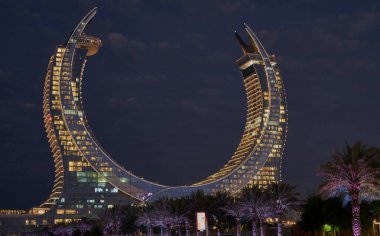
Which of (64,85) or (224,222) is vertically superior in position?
(64,85)

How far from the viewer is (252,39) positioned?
13788 cm

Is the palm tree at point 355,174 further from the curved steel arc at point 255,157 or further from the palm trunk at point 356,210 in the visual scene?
the curved steel arc at point 255,157

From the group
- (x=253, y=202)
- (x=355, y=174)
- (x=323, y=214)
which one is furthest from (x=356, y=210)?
(x=323, y=214)

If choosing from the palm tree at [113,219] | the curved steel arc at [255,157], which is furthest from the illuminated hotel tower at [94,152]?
the palm tree at [113,219]

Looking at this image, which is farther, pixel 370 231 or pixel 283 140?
pixel 283 140

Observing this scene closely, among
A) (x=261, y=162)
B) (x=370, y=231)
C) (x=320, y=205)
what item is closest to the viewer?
(x=370, y=231)

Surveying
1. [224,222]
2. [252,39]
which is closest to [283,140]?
[252,39]

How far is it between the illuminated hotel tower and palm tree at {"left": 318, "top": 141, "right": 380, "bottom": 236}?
77.7 meters

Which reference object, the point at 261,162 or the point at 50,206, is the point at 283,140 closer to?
the point at 261,162

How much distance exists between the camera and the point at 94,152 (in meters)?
127

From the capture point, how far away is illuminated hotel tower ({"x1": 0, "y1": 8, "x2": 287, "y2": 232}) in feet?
408

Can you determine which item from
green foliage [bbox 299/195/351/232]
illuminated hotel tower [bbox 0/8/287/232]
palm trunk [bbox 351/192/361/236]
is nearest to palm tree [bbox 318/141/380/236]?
palm trunk [bbox 351/192/361/236]

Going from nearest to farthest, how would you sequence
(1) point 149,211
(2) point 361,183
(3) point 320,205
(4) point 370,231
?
(2) point 361,183 → (4) point 370,231 → (3) point 320,205 → (1) point 149,211

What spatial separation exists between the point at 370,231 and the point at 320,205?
25.2 ft
